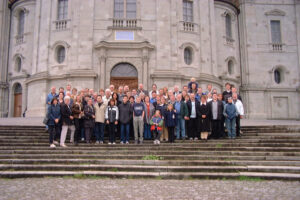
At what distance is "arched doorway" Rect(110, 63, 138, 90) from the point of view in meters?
21.2

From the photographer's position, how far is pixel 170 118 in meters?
10.6

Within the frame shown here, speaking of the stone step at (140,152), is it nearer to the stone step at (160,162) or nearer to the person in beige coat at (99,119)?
the stone step at (160,162)

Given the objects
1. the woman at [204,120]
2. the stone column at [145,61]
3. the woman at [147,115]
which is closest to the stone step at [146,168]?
the woman at [204,120]

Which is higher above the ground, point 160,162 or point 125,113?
point 125,113

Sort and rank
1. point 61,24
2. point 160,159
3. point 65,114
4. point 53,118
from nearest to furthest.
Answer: point 160,159 → point 53,118 → point 65,114 → point 61,24

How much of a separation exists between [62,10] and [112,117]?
53.4 feet

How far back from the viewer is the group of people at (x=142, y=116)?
34.0ft

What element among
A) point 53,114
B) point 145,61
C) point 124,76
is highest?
point 145,61

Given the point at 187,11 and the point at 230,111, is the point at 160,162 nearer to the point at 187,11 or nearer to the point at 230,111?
the point at 230,111

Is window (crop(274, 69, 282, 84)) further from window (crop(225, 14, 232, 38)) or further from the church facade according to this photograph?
window (crop(225, 14, 232, 38))

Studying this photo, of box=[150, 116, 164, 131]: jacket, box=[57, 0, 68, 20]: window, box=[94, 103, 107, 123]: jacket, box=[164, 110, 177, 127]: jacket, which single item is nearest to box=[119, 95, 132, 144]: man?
box=[94, 103, 107, 123]: jacket

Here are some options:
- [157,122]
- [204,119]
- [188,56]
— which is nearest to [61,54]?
[188,56]

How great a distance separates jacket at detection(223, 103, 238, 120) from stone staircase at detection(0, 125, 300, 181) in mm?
1010

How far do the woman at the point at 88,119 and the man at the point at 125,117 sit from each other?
108cm
